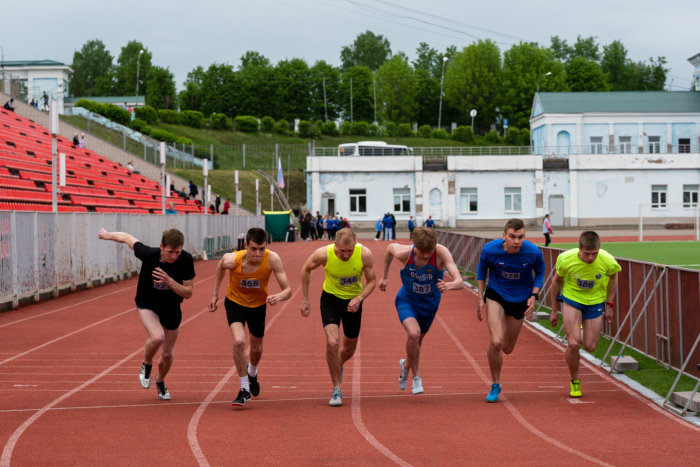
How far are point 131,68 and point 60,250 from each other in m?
97.2

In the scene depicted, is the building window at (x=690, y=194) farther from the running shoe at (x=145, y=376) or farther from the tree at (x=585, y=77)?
the running shoe at (x=145, y=376)

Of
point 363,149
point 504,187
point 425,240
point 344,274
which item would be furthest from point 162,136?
point 425,240

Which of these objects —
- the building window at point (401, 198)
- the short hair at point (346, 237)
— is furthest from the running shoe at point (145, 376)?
the building window at point (401, 198)

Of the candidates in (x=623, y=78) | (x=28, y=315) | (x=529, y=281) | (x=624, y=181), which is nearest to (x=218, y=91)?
(x=623, y=78)

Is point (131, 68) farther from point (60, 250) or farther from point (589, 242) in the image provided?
point (589, 242)

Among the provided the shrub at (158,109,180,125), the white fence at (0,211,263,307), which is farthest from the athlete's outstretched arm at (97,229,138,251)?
the shrub at (158,109,180,125)

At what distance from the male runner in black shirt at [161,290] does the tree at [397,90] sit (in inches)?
3862

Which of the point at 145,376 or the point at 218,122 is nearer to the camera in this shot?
the point at 145,376

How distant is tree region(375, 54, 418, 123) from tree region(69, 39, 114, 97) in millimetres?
39539

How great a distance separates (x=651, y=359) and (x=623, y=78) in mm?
105569

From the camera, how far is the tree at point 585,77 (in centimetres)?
9762

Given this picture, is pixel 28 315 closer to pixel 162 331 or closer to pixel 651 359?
pixel 162 331

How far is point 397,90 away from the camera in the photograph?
10419cm

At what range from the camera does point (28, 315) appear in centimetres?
1434
